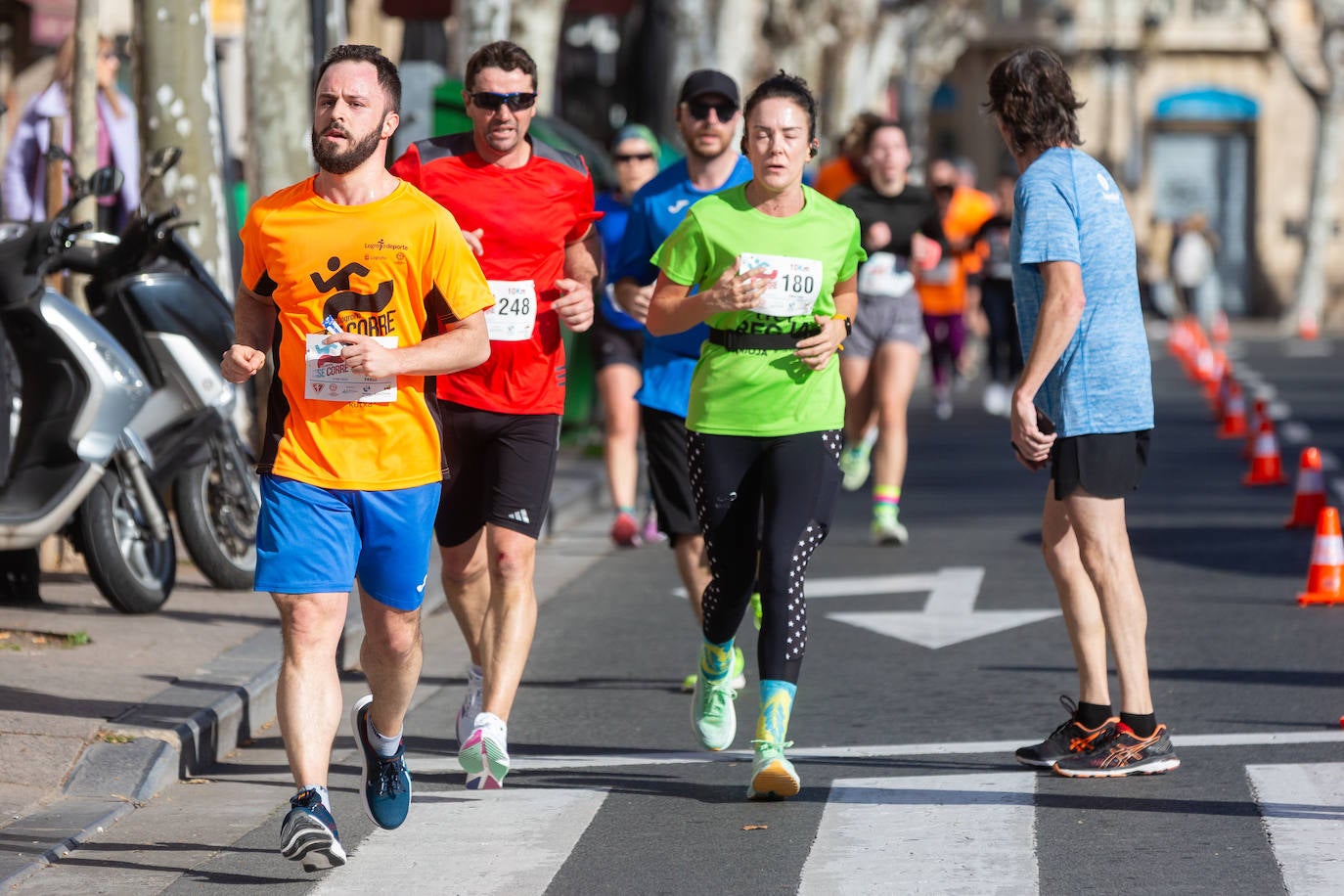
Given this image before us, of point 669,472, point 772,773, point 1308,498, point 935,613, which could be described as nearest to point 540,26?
point 1308,498

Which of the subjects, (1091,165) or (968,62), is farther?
(968,62)

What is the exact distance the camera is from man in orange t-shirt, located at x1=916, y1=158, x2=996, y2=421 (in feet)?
60.6

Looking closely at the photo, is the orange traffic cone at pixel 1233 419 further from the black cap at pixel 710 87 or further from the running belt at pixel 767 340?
the running belt at pixel 767 340

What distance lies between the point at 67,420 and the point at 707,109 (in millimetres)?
2596

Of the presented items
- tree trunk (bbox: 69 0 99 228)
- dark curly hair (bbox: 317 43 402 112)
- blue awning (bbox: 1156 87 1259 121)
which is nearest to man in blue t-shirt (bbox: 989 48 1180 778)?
dark curly hair (bbox: 317 43 402 112)

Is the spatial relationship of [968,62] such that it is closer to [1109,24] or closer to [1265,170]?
[1109,24]

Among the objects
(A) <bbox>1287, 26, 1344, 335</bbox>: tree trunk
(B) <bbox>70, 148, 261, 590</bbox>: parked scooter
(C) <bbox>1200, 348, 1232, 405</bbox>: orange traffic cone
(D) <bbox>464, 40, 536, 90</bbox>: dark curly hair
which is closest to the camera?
(D) <bbox>464, 40, 536, 90</bbox>: dark curly hair

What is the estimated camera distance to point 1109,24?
179 feet

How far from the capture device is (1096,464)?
660 cm

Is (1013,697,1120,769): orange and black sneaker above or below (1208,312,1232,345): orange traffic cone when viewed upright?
above

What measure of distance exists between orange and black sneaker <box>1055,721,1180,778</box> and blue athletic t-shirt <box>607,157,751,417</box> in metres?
1.79

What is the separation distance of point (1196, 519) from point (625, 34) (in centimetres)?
2021

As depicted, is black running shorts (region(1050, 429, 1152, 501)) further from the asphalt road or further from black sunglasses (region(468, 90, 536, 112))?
black sunglasses (region(468, 90, 536, 112))

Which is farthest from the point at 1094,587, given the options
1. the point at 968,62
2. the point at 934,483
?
the point at 968,62
